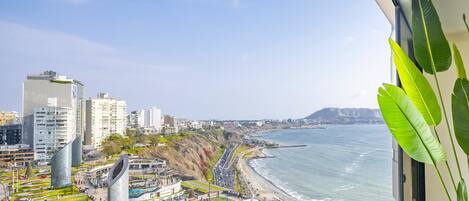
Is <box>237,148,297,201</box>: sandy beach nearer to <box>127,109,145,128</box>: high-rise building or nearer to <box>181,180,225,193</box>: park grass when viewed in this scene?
<box>181,180,225,193</box>: park grass

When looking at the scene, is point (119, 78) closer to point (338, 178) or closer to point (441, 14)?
point (441, 14)

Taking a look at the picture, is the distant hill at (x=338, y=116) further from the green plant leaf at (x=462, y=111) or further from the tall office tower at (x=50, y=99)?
the green plant leaf at (x=462, y=111)

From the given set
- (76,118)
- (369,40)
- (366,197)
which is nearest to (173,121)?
(76,118)

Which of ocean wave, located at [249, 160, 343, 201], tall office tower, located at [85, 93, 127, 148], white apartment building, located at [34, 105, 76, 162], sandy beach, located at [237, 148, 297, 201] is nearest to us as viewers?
white apartment building, located at [34, 105, 76, 162]

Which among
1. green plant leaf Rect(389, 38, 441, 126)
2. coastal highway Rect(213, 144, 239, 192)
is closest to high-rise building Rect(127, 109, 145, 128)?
coastal highway Rect(213, 144, 239, 192)

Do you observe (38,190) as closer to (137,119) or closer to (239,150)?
(137,119)

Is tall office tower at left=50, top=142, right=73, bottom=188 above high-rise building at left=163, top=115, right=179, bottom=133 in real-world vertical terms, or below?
below
